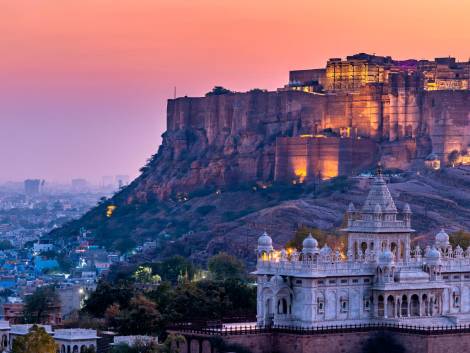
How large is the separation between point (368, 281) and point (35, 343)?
15990 millimetres

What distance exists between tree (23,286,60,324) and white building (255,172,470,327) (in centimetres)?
1886

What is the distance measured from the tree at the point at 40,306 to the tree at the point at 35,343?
67.2ft

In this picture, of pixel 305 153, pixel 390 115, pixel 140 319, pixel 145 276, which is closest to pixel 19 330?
pixel 140 319

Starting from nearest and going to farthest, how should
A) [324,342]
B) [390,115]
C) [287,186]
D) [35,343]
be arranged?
1. [35,343]
2. [324,342]
3. [390,115]
4. [287,186]

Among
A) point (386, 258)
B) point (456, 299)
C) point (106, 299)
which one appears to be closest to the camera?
point (386, 258)

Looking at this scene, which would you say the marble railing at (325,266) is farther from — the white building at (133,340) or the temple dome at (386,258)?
the white building at (133,340)

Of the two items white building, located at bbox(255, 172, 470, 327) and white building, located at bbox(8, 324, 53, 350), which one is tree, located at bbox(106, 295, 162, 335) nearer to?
white building, located at bbox(8, 324, 53, 350)

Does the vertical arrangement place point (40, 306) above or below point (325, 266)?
below

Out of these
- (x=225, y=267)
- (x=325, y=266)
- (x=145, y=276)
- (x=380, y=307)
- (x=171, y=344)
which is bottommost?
(x=171, y=344)

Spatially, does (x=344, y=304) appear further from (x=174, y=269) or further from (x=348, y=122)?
(x=348, y=122)

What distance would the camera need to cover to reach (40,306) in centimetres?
11319

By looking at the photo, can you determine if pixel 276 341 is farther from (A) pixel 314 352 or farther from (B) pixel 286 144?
(B) pixel 286 144

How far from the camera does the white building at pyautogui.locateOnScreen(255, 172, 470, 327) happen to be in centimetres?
9250

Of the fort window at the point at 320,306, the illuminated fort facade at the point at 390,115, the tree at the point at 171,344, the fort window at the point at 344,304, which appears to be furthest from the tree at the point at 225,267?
the tree at the point at 171,344
